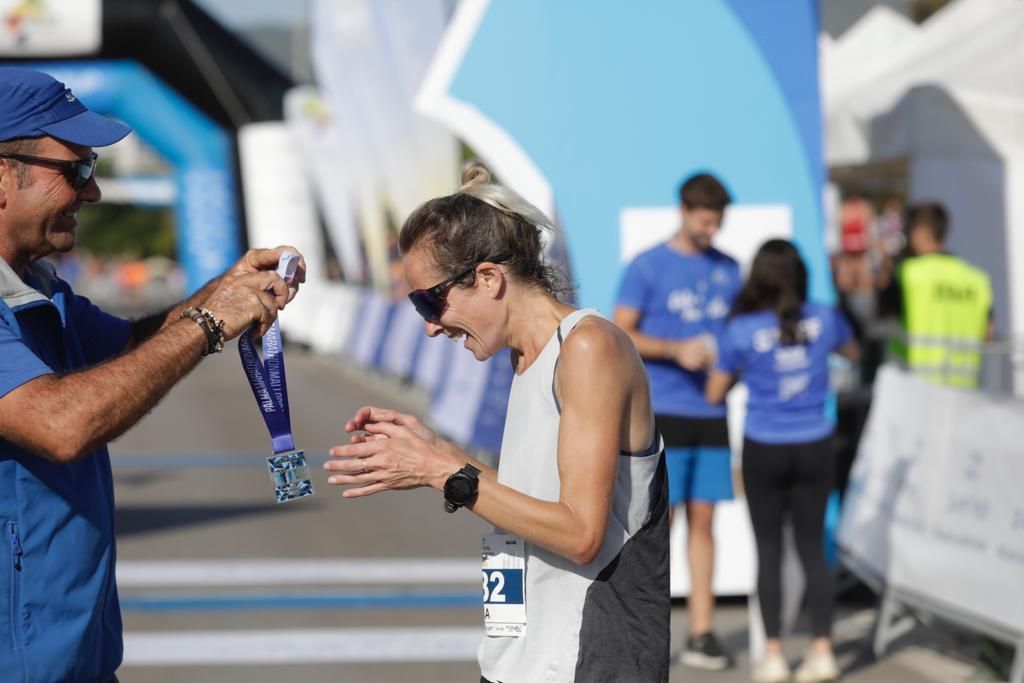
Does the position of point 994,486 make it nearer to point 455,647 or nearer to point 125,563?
point 455,647

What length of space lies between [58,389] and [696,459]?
13.5ft

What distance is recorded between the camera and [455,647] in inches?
255

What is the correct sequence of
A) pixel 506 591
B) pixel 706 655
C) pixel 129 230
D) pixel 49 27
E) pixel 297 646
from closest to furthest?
pixel 506 591 → pixel 706 655 → pixel 297 646 → pixel 49 27 → pixel 129 230

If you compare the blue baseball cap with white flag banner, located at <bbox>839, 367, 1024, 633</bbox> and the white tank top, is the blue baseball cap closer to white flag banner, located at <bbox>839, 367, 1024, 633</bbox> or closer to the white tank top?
the white tank top

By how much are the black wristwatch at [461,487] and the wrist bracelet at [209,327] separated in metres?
0.50

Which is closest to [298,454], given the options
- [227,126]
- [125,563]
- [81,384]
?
[81,384]

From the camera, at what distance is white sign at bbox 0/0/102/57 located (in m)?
23.2

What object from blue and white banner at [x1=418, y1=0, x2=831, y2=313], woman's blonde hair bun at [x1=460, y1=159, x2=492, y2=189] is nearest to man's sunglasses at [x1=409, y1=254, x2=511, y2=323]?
woman's blonde hair bun at [x1=460, y1=159, x2=492, y2=189]

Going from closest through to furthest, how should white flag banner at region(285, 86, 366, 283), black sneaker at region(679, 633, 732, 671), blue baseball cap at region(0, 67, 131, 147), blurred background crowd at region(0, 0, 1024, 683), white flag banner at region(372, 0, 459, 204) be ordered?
blue baseball cap at region(0, 67, 131, 147) → blurred background crowd at region(0, 0, 1024, 683) → black sneaker at region(679, 633, 732, 671) → white flag banner at region(372, 0, 459, 204) → white flag banner at region(285, 86, 366, 283)

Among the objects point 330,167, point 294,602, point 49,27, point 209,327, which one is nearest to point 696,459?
point 294,602

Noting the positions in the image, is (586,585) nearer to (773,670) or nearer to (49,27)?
(773,670)

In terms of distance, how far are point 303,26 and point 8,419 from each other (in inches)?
1600

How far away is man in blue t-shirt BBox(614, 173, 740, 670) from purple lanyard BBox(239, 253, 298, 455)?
3.40 m

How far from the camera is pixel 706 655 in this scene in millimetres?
6145
